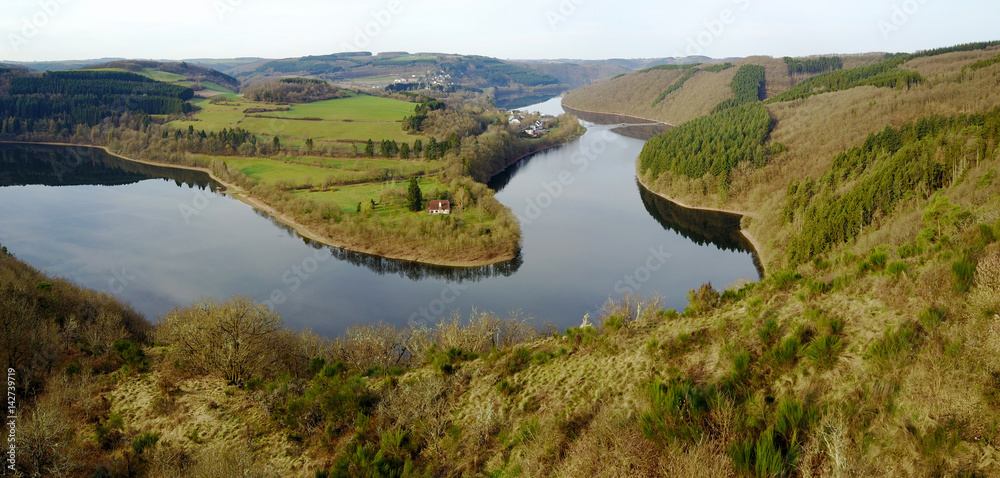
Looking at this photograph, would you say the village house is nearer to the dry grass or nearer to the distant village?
the distant village

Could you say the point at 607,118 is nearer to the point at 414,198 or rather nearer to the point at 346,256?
the point at 414,198

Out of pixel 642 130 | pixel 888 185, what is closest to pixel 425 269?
pixel 888 185

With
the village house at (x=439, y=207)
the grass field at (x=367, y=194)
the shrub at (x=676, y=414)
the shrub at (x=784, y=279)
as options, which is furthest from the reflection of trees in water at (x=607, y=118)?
the shrub at (x=676, y=414)

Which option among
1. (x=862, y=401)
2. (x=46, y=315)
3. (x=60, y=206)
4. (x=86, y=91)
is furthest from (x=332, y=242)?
(x=86, y=91)

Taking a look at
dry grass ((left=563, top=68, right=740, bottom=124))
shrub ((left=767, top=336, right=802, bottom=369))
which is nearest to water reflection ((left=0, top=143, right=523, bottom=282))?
shrub ((left=767, top=336, right=802, bottom=369))

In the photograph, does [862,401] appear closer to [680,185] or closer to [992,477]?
[992,477]
